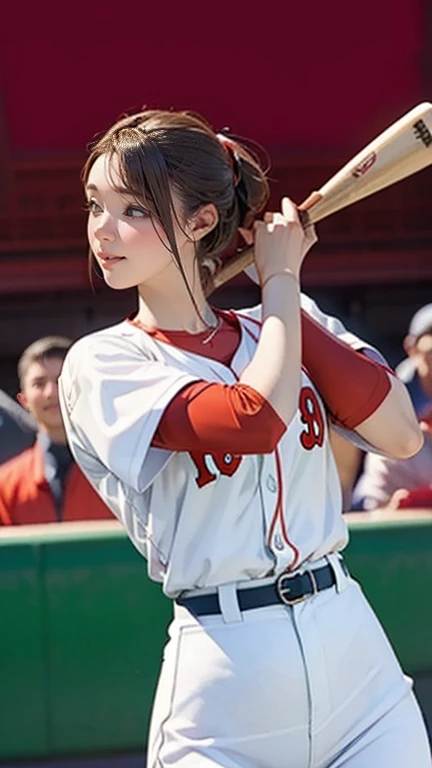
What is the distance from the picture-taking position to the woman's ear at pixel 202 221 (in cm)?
160

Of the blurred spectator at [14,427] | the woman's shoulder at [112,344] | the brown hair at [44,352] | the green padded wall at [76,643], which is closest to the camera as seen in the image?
the woman's shoulder at [112,344]

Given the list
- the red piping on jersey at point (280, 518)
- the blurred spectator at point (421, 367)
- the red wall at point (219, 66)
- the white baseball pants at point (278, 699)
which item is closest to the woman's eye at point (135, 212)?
the red piping on jersey at point (280, 518)

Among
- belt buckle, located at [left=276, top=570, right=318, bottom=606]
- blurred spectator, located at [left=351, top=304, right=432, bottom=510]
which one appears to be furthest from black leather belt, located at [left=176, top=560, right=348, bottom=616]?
blurred spectator, located at [left=351, top=304, right=432, bottom=510]

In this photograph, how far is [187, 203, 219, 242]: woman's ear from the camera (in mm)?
1603

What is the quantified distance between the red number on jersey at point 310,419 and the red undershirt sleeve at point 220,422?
129 millimetres

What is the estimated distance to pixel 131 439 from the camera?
148 centimetres

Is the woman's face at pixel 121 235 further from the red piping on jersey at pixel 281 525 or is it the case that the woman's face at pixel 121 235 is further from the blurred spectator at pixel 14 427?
the blurred spectator at pixel 14 427

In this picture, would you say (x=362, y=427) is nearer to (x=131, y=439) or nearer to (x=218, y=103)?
(x=131, y=439)

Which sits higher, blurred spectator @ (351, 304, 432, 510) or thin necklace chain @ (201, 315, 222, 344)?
thin necklace chain @ (201, 315, 222, 344)

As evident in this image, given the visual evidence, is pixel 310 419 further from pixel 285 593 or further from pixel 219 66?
pixel 219 66

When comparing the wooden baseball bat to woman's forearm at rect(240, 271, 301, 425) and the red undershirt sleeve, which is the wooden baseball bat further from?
the red undershirt sleeve

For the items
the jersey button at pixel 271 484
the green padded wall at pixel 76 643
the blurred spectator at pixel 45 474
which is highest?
the jersey button at pixel 271 484

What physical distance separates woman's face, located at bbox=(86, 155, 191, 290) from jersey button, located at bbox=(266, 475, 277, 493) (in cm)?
29

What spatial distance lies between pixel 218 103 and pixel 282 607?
6.46 m
